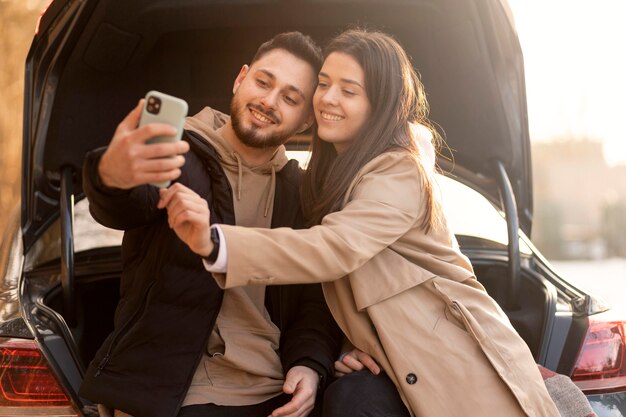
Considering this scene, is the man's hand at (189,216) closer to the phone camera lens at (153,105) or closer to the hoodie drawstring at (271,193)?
the phone camera lens at (153,105)

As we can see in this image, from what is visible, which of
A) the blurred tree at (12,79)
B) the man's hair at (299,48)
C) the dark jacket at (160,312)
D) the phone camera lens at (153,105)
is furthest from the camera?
the blurred tree at (12,79)

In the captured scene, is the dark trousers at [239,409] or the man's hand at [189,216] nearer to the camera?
the man's hand at [189,216]

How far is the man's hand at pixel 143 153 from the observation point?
2006 millimetres

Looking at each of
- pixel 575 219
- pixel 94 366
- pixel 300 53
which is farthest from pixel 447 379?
pixel 575 219

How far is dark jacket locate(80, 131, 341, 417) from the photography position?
2426 millimetres

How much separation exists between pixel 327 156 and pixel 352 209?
1.53 feet

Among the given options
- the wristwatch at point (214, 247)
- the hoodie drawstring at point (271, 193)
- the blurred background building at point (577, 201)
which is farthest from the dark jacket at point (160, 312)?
the blurred background building at point (577, 201)

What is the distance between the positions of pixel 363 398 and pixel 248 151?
3.17ft

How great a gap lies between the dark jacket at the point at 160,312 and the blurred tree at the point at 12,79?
1083 centimetres

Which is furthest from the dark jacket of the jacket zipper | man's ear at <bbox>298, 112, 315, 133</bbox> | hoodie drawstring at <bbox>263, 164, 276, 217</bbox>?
man's ear at <bbox>298, 112, 315, 133</bbox>

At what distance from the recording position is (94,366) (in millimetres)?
2488

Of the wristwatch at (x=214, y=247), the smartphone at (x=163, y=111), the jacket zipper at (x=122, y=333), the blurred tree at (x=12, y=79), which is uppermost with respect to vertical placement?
the smartphone at (x=163, y=111)

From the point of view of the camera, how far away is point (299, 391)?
255 centimetres

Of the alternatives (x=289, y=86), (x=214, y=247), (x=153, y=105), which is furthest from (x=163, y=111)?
(x=289, y=86)
